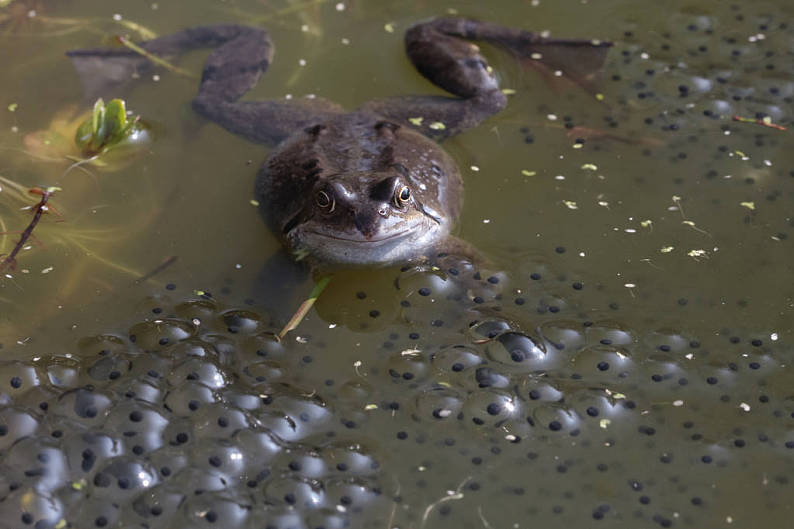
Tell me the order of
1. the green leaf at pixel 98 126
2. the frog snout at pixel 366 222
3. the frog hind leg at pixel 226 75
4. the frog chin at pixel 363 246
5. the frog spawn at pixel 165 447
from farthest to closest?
the frog hind leg at pixel 226 75 < the green leaf at pixel 98 126 < the frog chin at pixel 363 246 < the frog snout at pixel 366 222 < the frog spawn at pixel 165 447

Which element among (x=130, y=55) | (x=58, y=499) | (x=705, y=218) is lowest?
(x=58, y=499)

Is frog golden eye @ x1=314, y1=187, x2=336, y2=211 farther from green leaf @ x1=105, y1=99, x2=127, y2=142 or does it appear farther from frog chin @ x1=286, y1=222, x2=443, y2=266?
green leaf @ x1=105, y1=99, x2=127, y2=142

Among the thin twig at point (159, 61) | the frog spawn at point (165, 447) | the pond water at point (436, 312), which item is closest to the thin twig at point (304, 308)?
the pond water at point (436, 312)

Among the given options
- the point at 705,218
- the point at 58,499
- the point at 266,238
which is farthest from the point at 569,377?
the point at 58,499

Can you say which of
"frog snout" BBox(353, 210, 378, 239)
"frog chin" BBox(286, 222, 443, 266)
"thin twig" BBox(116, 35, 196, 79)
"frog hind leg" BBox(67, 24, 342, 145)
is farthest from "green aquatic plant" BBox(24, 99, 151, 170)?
"frog snout" BBox(353, 210, 378, 239)

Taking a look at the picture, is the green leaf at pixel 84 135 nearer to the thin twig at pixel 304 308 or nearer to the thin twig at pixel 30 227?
the thin twig at pixel 30 227

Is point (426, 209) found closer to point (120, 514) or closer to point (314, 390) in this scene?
point (314, 390)

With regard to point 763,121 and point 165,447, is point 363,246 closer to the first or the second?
point 165,447
